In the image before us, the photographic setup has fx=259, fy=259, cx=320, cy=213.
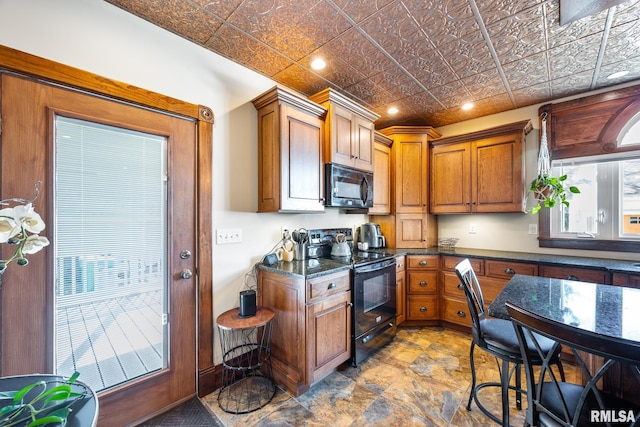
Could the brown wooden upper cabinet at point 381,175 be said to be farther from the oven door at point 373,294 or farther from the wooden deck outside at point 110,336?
the wooden deck outside at point 110,336

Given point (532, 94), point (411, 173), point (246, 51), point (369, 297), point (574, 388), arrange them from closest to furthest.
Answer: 1. point (574, 388)
2. point (246, 51)
3. point (369, 297)
4. point (532, 94)
5. point (411, 173)

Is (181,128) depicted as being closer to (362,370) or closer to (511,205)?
(362,370)

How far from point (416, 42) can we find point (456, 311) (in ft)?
8.99

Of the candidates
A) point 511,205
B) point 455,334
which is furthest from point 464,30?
point 455,334

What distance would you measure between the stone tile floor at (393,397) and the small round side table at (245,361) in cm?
9

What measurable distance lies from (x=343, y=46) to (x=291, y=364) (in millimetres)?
2457

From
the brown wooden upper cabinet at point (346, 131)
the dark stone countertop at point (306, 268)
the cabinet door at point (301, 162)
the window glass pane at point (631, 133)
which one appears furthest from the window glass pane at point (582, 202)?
the cabinet door at point (301, 162)

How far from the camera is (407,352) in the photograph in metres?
2.56

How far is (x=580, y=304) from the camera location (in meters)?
1.25

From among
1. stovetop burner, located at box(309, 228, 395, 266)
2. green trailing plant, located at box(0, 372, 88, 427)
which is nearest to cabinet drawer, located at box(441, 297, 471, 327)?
stovetop burner, located at box(309, 228, 395, 266)

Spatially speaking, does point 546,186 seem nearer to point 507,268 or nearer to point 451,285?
point 507,268

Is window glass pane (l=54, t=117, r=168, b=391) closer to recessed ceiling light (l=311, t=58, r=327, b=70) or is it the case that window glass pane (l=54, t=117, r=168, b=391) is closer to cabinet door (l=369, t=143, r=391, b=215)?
recessed ceiling light (l=311, t=58, r=327, b=70)

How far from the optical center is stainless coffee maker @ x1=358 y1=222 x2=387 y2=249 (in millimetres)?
3250

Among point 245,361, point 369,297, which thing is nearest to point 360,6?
point 369,297
